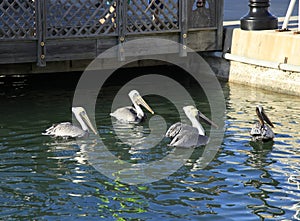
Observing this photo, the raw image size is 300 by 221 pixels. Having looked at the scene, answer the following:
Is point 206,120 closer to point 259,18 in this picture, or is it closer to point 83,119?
point 83,119

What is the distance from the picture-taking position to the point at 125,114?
14812 mm

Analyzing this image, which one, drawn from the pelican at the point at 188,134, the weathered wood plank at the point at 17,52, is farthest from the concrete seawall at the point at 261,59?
the weathered wood plank at the point at 17,52

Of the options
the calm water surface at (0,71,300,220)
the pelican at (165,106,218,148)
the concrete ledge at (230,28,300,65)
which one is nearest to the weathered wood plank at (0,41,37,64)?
the calm water surface at (0,71,300,220)

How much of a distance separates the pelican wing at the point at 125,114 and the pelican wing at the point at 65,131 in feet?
4.19

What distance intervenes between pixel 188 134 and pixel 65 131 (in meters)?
2.05

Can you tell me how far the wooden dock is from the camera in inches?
634

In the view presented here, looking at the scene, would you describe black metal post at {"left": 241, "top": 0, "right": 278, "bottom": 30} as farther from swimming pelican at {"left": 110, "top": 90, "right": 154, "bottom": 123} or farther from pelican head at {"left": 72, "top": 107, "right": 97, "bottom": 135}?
pelican head at {"left": 72, "top": 107, "right": 97, "bottom": 135}

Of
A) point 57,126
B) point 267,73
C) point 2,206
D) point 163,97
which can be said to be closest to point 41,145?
point 57,126

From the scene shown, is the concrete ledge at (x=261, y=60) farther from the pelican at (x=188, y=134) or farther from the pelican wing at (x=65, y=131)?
the pelican wing at (x=65, y=131)

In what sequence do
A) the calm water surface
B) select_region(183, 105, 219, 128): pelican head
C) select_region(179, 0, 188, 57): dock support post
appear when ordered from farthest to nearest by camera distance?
select_region(179, 0, 188, 57): dock support post, select_region(183, 105, 219, 128): pelican head, the calm water surface

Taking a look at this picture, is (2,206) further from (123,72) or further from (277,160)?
(123,72)

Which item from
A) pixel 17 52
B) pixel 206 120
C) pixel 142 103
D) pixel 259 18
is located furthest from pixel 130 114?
pixel 259 18

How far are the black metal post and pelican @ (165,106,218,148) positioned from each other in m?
4.38

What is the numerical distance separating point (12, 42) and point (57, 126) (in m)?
3.18
